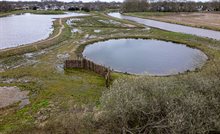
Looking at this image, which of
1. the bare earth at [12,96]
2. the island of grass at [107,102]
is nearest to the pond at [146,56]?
the island of grass at [107,102]

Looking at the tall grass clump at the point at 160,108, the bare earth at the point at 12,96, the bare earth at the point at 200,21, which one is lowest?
the bare earth at the point at 12,96

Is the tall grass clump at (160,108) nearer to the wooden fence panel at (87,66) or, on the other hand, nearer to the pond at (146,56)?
the pond at (146,56)

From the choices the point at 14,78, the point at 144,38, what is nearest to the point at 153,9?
the point at 144,38

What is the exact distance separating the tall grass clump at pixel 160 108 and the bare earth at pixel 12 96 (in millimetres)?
12843

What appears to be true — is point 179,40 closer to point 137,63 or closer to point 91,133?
point 137,63

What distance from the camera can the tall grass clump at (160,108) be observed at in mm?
13883

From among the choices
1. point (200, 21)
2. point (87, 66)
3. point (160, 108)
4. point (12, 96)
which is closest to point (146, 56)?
point (87, 66)

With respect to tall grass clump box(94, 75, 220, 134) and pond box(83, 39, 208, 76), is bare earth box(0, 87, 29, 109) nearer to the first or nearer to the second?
tall grass clump box(94, 75, 220, 134)

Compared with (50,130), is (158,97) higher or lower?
higher

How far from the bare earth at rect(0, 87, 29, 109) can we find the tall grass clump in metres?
12.8

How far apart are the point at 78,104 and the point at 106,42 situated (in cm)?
3324

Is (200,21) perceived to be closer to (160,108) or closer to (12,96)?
(12,96)

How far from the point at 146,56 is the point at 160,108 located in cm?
2968

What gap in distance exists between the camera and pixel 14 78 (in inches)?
1284
